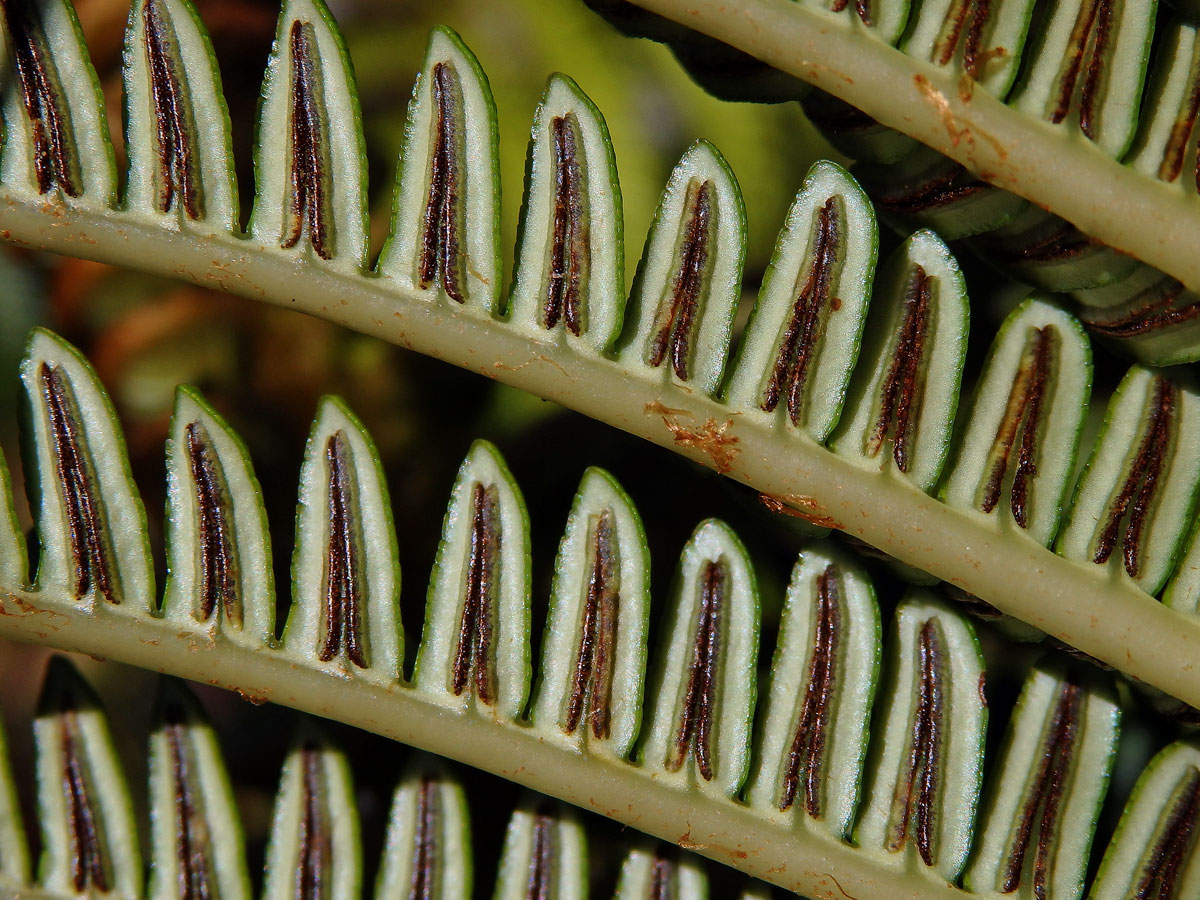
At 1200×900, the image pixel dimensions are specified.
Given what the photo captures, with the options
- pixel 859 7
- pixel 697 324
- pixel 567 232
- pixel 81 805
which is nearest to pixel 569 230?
pixel 567 232

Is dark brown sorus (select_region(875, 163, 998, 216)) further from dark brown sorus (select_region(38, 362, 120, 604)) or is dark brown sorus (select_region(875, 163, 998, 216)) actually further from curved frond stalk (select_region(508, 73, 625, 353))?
dark brown sorus (select_region(38, 362, 120, 604))

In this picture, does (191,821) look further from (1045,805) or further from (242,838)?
(1045,805)

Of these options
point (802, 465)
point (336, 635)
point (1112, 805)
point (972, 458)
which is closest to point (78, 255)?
point (336, 635)

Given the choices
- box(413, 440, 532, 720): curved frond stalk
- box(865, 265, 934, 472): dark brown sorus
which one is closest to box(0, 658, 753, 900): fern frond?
box(413, 440, 532, 720): curved frond stalk

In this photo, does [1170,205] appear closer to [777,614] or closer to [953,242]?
[953,242]

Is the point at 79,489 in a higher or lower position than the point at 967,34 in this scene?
lower

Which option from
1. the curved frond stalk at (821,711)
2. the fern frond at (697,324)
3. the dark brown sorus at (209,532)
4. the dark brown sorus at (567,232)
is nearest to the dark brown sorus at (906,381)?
the fern frond at (697,324)
